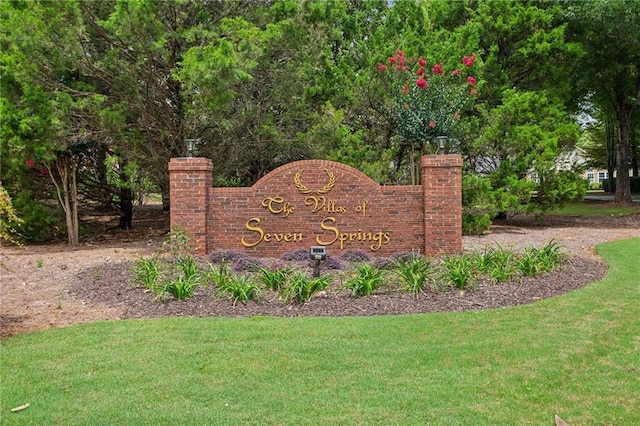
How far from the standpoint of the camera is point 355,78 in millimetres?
13734

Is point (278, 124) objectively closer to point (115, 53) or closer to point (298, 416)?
point (115, 53)

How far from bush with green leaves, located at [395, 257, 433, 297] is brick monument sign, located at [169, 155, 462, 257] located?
2.42m

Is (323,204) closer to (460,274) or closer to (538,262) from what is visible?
(460,274)

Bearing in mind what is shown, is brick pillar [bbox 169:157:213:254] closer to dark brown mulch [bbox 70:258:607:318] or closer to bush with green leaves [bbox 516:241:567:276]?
dark brown mulch [bbox 70:258:607:318]

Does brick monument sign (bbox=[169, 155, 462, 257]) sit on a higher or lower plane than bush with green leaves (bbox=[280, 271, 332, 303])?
higher

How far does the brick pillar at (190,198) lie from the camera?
32.1 ft

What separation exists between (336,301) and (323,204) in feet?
12.6

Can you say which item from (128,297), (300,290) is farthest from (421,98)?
(128,297)

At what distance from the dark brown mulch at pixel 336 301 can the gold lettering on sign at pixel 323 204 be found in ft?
11.0

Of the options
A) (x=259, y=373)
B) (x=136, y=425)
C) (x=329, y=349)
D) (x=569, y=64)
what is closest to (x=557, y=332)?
(x=329, y=349)

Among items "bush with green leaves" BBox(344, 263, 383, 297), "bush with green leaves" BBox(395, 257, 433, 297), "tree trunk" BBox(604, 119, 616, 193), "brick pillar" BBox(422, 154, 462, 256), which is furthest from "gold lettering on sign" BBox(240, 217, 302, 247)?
"tree trunk" BBox(604, 119, 616, 193)

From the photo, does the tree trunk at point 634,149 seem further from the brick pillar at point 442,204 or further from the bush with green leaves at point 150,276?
the bush with green leaves at point 150,276

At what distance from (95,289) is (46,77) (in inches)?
245

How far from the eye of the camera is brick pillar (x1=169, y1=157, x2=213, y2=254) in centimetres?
977
